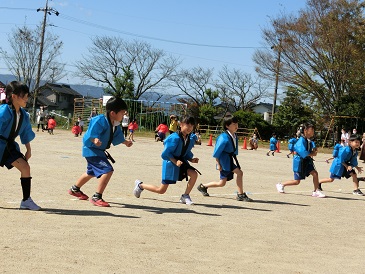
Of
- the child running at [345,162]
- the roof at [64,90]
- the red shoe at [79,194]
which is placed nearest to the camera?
the red shoe at [79,194]

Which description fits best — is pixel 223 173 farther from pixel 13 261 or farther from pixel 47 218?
pixel 13 261

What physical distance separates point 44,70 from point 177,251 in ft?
144

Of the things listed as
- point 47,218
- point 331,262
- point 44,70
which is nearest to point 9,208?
point 47,218

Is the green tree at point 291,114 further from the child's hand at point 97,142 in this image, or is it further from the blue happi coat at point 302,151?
the child's hand at point 97,142

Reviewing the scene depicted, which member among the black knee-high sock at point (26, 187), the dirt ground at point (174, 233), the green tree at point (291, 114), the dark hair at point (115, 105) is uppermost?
the green tree at point (291, 114)

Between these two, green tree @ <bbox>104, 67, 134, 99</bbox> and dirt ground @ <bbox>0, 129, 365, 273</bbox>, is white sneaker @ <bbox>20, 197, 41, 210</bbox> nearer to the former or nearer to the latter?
dirt ground @ <bbox>0, 129, 365, 273</bbox>

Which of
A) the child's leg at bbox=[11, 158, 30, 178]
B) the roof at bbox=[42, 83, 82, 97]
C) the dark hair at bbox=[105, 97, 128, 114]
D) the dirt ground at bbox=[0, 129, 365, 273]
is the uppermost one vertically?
the roof at bbox=[42, 83, 82, 97]

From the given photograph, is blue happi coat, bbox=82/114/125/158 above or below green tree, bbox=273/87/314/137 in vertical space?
below

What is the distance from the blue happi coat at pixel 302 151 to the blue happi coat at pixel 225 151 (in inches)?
67.0

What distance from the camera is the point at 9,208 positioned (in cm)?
690

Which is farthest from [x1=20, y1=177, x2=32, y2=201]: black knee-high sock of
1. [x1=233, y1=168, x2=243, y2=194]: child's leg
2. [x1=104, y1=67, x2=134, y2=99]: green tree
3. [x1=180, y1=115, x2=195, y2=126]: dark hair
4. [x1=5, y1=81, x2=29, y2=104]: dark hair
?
[x1=104, y1=67, x2=134, y2=99]: green tree

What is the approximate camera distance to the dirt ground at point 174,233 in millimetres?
4734

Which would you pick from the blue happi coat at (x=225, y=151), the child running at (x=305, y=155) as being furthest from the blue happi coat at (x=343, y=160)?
the blue happi coat at (x=225, y=151)

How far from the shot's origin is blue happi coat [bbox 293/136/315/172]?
1067 centimetres
